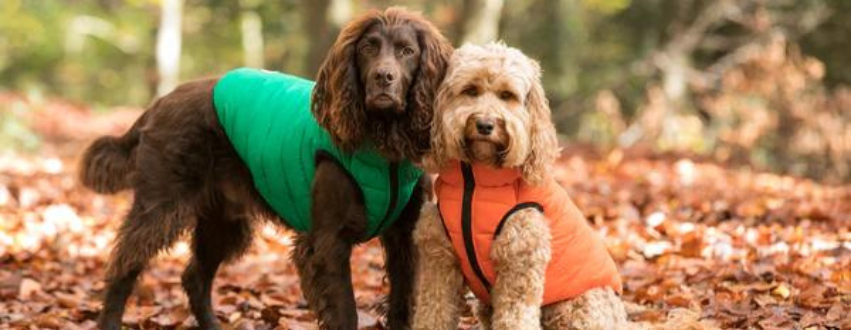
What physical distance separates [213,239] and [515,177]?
225 cm

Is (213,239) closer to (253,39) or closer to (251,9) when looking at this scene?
(251,9)

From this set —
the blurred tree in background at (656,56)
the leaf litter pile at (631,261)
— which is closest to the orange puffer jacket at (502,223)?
the leaf litter pile at (631,261)

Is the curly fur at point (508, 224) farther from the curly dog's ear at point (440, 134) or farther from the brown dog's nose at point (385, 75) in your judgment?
the brown dog's nose at point (385, 75)

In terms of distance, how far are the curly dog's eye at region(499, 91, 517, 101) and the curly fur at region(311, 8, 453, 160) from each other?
346mm

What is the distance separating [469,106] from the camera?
387 centimetres

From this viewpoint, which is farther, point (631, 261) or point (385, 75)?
point (631, 261)

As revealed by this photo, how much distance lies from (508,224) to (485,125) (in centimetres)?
49

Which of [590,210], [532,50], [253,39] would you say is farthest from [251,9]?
[590,210]

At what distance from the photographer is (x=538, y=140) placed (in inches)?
156

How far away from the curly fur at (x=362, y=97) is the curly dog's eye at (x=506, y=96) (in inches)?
13.6

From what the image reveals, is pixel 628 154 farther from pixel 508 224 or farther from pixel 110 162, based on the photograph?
pixel 508 224

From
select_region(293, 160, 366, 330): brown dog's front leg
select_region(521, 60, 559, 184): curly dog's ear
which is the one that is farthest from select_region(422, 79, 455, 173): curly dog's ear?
select_region(293, 160, 366, 330): brown dog's front leg

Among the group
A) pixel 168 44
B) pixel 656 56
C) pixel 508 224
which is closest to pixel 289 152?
pixel 508 224

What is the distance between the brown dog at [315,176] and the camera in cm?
413
